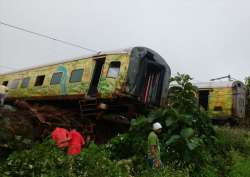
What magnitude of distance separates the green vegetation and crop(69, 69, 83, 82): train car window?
5.21 m

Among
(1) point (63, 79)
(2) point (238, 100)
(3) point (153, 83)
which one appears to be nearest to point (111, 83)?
(3) point (153, 83)

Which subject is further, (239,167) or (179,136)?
(239,167)

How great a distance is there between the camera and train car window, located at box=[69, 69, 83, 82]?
14.9m

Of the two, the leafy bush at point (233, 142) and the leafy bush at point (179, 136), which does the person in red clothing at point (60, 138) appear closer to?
the leafy bush at point (179, 136)

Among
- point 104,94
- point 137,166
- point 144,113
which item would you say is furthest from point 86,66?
point 137,166

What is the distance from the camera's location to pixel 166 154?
861 centimetres

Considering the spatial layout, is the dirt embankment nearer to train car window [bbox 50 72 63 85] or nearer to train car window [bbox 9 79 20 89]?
train car window [bbox 50 72 63 85]

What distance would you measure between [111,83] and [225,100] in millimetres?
7923

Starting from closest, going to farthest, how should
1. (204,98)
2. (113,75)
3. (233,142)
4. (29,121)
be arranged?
(29,121), (233,142), (113,75), (204,98)

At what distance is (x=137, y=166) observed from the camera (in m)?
8.68

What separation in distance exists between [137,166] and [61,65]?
9.12 m

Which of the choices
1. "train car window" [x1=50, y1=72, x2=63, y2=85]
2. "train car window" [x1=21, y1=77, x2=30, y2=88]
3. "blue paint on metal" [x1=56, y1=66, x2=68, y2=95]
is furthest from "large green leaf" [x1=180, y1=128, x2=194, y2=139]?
"train car window" [x1=21, y1=77, x2=30, y2=88]

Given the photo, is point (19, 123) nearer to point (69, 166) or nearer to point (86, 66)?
point (69, 166)

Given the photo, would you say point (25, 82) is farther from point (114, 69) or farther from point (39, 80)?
point (114, 69)
